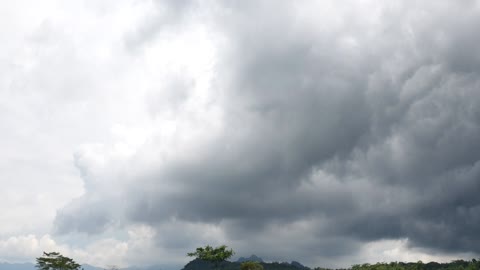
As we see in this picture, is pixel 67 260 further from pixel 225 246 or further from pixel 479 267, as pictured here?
pixel 479 267

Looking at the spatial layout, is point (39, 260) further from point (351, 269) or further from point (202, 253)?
point (351, 269)

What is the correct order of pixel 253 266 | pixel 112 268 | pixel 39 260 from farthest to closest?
pixel 112 268, pixel 39 260, pixel 253 266

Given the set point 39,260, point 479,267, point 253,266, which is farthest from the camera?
point 479,267

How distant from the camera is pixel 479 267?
184m

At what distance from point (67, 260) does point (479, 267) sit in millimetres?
161801

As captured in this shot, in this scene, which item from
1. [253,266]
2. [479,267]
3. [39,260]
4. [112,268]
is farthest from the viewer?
[112,268]

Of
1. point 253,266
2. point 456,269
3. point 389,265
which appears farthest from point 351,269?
point 253,266

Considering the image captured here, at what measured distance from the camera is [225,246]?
5143 inches

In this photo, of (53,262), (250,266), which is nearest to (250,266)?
(250,266)

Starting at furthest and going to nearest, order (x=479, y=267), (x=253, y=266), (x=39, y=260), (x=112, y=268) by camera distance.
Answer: (x=112, y=268), (x=479, y=267), (x=39, y=260), (x=253, y=266)

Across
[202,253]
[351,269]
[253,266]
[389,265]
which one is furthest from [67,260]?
[389,265]

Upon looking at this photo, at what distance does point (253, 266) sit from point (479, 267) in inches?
4482

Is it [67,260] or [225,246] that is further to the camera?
[67,260]

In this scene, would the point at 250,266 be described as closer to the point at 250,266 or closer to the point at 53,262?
the point at 250,266
